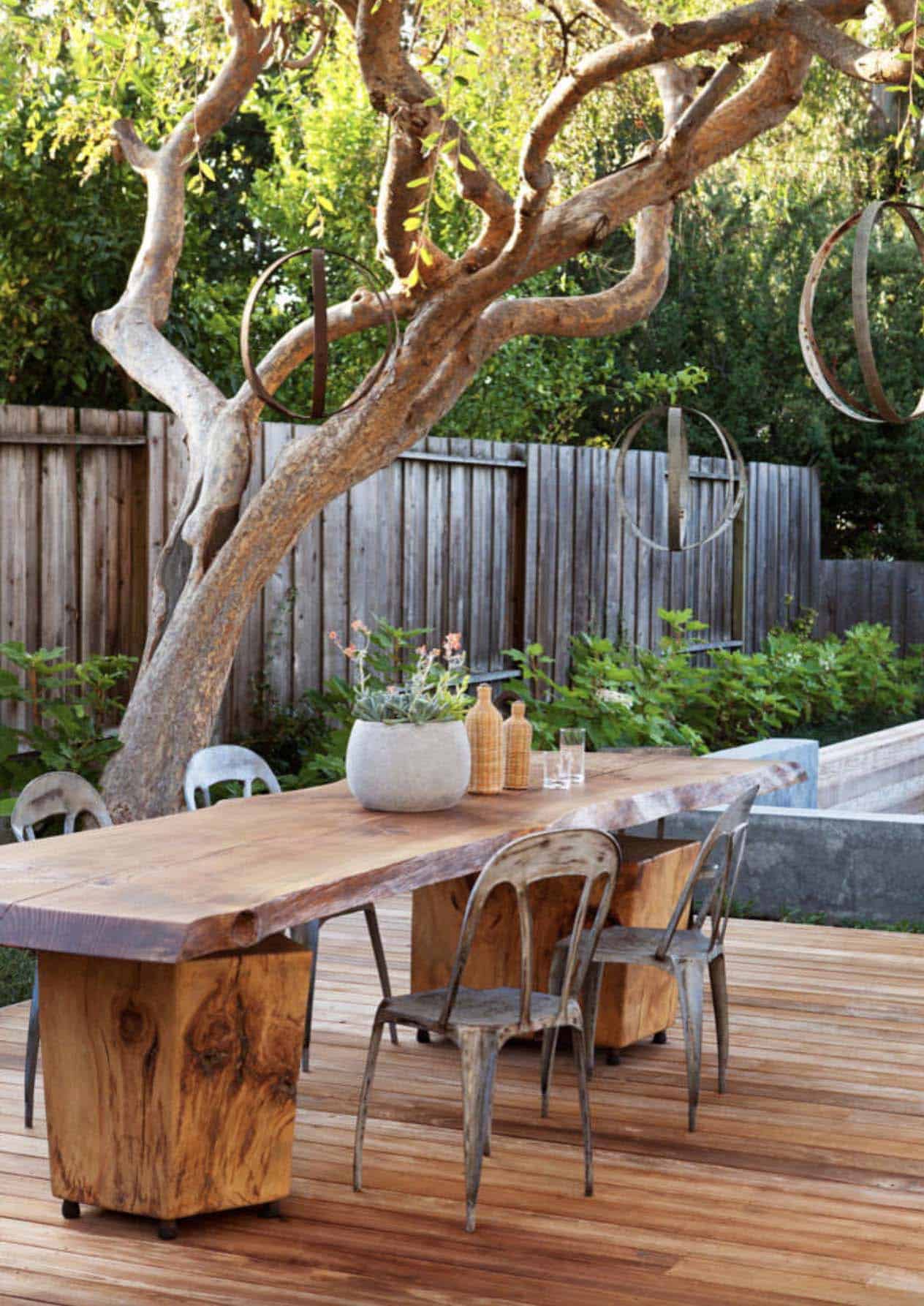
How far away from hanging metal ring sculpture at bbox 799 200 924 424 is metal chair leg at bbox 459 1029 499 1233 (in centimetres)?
187

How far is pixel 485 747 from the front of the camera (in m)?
4.66

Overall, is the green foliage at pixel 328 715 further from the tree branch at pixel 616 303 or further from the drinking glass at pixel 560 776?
the drinking glass at pixel 560 776

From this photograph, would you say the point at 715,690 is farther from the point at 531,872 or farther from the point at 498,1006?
the point at 531,872

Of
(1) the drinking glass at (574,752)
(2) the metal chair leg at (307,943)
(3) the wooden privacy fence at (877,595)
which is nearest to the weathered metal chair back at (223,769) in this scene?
(2) the metal chair leg at (307,943)

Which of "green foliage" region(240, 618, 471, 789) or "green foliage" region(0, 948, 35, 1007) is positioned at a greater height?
A: "green foliage" region(240, 618, 471, 789)

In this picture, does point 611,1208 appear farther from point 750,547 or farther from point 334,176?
point 750,547

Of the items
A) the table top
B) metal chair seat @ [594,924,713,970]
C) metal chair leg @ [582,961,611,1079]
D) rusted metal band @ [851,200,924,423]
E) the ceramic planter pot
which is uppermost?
rusted metal band @ [851,200,924,423]

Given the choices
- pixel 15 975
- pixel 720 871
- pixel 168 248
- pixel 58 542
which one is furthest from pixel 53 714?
pixel 720 871

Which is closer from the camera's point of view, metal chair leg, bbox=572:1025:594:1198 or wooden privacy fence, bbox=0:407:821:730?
metal chair leg, bbox=572:1025:594:1198

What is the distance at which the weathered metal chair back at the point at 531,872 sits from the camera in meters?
3.50

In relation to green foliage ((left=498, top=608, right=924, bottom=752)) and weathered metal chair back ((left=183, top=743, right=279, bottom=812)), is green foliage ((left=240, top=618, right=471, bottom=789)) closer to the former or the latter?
green foliage ((left=498, top=608, right=924, bottom=752))

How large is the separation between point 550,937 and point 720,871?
0.65 metres

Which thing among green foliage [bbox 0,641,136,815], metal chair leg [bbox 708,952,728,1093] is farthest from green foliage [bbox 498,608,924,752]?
metal chair leg [bbox 708,952,728,1093]

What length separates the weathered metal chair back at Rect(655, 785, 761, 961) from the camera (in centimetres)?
423
